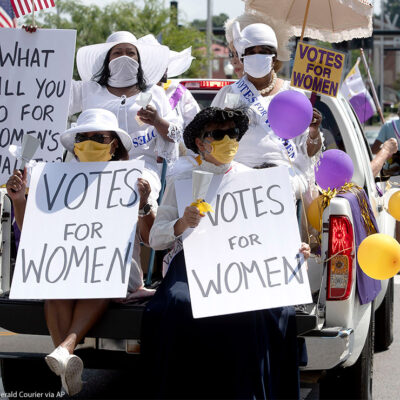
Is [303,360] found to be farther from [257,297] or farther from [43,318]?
[43,318]

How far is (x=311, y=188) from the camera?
544 centimetres

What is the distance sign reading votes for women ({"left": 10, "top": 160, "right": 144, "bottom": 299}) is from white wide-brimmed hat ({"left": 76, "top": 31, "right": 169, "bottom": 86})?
1538 mm

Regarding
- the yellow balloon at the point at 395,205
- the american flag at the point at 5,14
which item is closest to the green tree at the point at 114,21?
the american flag at the point at 5,14

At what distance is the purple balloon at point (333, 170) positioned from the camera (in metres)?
4.98

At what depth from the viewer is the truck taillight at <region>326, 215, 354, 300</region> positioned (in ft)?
15.4

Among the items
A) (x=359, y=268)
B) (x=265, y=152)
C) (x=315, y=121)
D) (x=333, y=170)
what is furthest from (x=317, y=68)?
(x=359, y=268)

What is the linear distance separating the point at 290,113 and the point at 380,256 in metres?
0.93

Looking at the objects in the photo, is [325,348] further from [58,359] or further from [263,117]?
[263,117]

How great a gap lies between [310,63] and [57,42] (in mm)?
1621

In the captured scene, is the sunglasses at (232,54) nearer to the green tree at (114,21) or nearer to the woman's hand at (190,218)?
the woman's hand at (190,218)

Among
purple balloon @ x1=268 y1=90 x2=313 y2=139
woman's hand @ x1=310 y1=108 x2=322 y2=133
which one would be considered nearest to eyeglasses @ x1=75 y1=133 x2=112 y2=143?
purple balloon @ x1=268 y1=90 x2=313 y2=139

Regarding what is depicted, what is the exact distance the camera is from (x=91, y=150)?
488 centimetres

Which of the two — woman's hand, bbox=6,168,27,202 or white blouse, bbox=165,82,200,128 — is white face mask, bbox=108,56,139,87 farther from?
woman's hand, bbox=6,168,27,202

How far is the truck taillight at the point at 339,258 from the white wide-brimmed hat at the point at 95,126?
3.97ft
